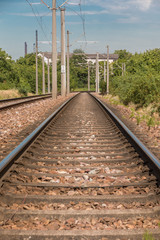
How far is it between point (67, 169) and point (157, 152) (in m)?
1.88

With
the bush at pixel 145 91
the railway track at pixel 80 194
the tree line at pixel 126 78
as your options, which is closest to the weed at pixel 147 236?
the railway track at pixel 80 194

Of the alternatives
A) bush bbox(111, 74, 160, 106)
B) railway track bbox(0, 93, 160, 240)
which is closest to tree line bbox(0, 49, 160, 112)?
bush bbox(111, 74, 160, 106)

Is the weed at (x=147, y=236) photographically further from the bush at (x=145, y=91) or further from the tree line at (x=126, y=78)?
the bush at (x=145, y=91)

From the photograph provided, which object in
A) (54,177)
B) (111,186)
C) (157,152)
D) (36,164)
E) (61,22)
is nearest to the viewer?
(111,186)

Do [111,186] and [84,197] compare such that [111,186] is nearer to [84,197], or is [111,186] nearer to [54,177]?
[84,197]

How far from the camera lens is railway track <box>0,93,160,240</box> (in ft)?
9.48

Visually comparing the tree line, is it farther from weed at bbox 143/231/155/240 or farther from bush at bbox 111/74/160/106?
weed at bbox 143/231/155/240

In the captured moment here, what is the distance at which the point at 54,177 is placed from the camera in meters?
4.34

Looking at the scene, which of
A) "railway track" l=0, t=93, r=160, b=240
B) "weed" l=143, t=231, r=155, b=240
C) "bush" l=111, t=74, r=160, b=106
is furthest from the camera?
"bush" l=111, t=74, r=160, b=106

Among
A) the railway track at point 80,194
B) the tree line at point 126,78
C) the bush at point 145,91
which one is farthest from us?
the tree line at point 126,78

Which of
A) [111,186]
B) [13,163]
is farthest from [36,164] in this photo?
[111,186]

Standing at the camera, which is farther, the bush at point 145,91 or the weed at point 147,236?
the bush at point 145,91

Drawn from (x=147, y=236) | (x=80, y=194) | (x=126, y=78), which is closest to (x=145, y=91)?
(x=126, y=78)

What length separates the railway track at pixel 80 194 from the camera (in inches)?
114
